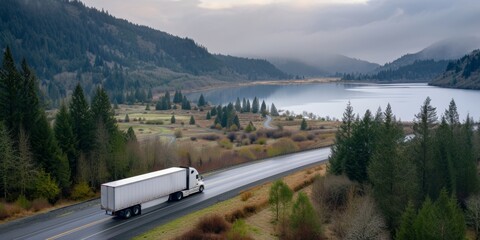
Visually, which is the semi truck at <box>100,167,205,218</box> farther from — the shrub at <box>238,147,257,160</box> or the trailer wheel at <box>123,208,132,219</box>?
the shrub at <box>238,147,257,160</box>

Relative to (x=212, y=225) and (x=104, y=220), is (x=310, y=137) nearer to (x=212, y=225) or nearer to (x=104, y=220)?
(x=104, y=220)

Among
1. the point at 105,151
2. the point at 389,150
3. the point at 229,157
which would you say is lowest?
the point at 229,157

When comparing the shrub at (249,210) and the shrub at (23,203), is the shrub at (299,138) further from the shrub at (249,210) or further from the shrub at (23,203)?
the shrub at (23,203)

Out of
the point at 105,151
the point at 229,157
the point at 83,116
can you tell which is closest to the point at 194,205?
the point at 105,151

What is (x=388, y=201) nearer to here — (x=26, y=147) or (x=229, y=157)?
(x=26, y=147)

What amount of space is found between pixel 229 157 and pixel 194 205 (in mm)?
35995

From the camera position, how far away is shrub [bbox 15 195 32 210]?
40.7 meters

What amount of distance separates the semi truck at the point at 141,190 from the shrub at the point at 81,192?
11.3m

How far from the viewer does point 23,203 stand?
4100 centimetres

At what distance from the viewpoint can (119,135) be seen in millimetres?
57031

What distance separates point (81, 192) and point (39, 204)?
611cm

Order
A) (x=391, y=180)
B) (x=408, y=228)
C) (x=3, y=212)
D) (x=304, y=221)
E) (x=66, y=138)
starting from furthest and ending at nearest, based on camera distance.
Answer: (x=66, y=138), (x=3, y=212), (x=391, y=180), (x=304, y=221), (x=408, y=228)

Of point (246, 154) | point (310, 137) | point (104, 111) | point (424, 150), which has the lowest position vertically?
point (246, 154)

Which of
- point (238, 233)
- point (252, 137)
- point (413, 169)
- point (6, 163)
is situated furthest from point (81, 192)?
point (252, 137)
